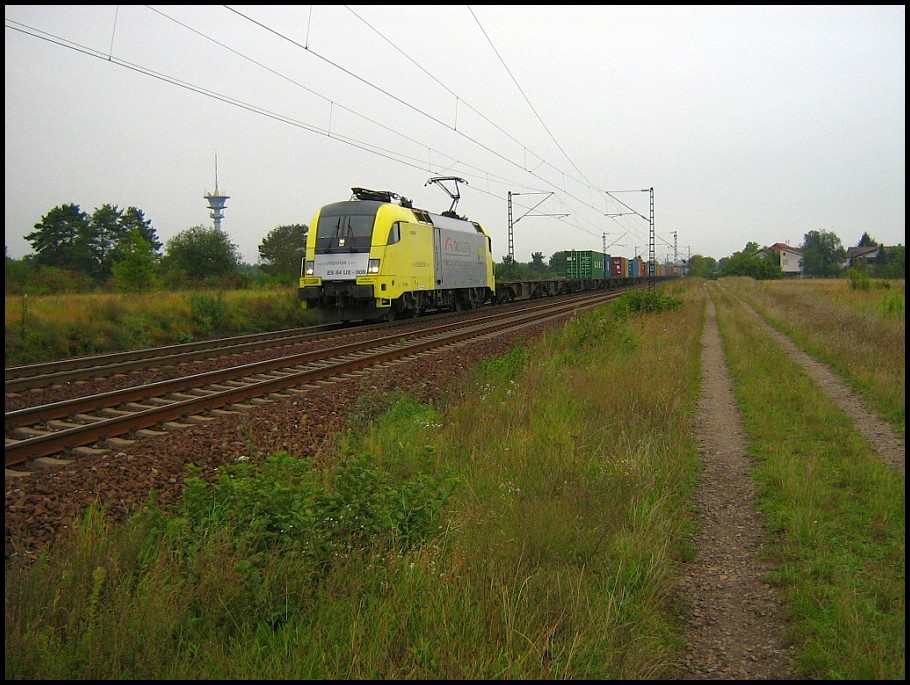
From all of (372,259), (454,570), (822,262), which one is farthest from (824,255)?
(454,570)

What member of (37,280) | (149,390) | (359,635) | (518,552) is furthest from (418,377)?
(37,280)

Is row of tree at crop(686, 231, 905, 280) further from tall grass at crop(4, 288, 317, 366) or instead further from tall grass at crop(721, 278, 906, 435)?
tall grass at crop(4, 288, 317, 366)

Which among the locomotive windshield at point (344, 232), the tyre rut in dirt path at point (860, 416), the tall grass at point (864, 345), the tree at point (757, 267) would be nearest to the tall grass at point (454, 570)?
the tyre rut in dirt path at point (860, 416)

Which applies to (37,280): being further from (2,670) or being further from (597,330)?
(2,670)

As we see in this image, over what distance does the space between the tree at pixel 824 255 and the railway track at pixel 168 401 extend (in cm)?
3262

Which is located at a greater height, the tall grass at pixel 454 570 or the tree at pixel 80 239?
the tree at pixel 80 239

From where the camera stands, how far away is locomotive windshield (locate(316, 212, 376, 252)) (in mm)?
19156

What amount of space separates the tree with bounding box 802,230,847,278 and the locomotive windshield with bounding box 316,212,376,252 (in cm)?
2841

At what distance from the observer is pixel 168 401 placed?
30.1ft

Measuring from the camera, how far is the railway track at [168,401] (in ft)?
22.5

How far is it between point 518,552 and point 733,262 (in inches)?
5457

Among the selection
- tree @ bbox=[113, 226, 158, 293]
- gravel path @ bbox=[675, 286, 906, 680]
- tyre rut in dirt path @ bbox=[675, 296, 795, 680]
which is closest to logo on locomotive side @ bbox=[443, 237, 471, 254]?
tree @ bbox=[113, 226, 158, 293]

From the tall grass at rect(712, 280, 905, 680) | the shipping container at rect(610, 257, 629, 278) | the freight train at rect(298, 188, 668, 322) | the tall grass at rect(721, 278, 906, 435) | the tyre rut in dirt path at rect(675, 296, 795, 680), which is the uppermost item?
the shipping container at rect(610, 257, 629, 278)

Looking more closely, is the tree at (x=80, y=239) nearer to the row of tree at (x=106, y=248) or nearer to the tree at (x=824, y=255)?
the row of tree at (x=106, y=248)
